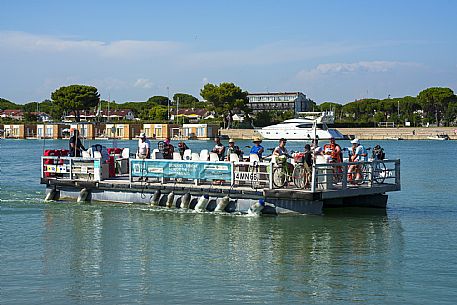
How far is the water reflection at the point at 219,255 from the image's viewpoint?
13.7 metres

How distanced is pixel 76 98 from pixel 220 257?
4616 inches

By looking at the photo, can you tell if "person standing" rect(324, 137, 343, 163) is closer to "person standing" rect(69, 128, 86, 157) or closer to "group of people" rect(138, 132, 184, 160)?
"group of people" rect(138, 132, 184, 160)

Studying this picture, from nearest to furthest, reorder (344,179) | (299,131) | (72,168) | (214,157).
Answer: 1. (344,179)
2. (214,157)
3. (72,168)
4. (299,131)

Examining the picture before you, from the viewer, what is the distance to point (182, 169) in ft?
75.9

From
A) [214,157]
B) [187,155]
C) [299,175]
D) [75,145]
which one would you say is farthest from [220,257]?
[75,145]

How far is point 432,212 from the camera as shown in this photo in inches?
1000

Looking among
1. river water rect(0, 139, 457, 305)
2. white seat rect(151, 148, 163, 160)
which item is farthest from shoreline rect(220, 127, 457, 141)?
river water rect(0, 139, 457, 305)

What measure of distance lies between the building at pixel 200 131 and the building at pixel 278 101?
59409 mm

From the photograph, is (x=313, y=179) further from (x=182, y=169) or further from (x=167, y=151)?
(x=167, y=151)

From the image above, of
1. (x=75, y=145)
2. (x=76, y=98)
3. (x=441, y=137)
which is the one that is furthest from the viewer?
(x=76, y=98)

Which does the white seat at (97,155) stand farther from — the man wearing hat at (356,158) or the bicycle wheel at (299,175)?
the man wearing hat at (356,158)

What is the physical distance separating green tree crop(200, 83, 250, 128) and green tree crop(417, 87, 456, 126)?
3504 centimetres

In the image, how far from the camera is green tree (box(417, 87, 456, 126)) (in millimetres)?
136125

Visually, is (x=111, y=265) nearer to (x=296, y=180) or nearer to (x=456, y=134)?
(x=296, y=180)
